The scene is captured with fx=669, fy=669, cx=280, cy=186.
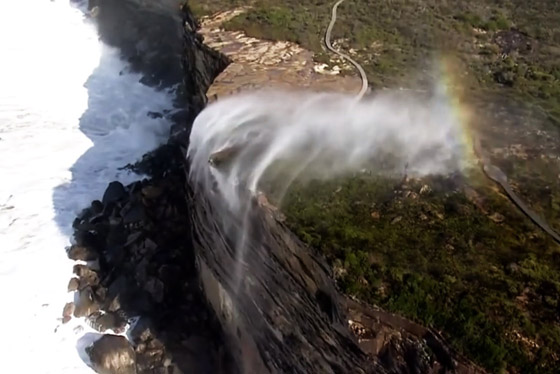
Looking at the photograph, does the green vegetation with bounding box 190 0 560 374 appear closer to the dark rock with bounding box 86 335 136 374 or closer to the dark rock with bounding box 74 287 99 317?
the dark rock with bounding box 86 335 136 374

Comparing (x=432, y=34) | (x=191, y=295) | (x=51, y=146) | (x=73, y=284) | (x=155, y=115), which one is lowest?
(x=155, y=115)

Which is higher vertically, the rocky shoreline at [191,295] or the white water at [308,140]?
the white water at [308,140]

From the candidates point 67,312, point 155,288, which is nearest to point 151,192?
point 155,288

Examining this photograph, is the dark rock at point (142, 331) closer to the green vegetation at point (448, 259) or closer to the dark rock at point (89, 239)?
the dark rock at point (89, 239)

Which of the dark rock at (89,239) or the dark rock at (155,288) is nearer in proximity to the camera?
the dark rock at (155,288)

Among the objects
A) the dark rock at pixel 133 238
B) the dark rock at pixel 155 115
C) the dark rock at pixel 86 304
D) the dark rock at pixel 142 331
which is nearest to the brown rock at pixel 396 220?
the dark rock at pixel 142 331

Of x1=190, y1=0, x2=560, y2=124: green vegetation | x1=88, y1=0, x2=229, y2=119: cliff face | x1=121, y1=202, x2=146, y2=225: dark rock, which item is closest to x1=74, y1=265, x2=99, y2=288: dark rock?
x1=121, y1=202, x2=146, y2=225: dark rock

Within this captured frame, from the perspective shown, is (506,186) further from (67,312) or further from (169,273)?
(67,312)
